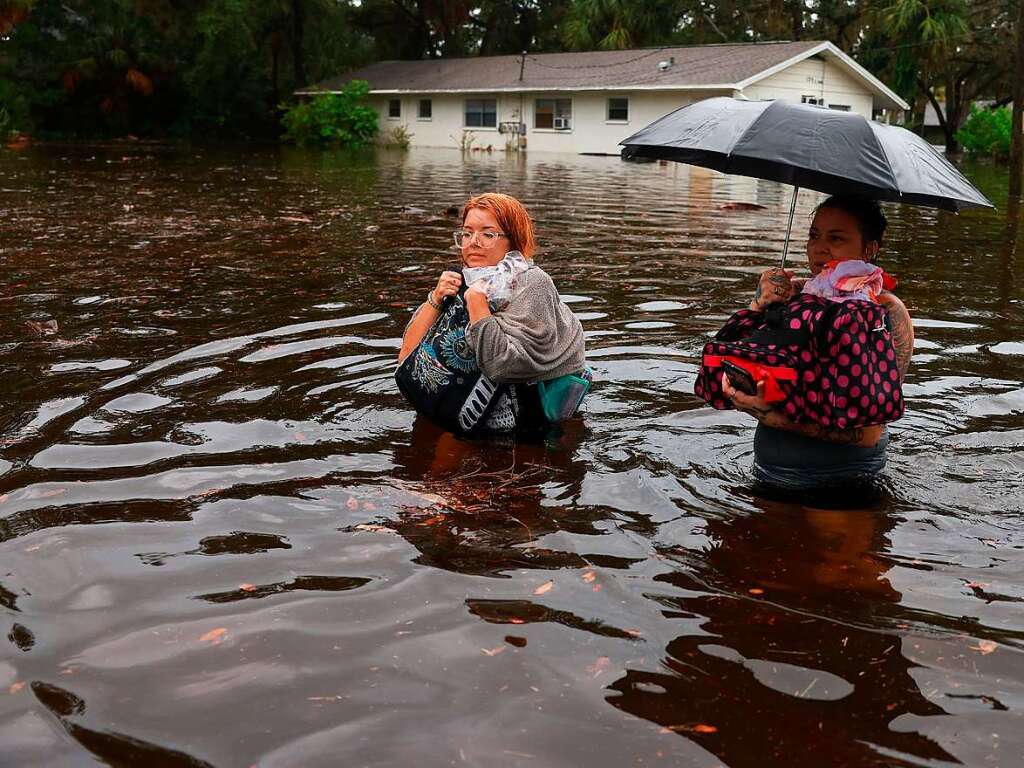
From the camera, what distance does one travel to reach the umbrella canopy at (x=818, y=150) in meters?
3.99

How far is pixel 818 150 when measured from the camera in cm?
405

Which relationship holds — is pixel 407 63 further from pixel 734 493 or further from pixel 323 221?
pixel 734 493

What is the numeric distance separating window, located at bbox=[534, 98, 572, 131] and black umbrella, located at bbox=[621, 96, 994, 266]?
37.6 m

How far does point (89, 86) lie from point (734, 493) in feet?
159

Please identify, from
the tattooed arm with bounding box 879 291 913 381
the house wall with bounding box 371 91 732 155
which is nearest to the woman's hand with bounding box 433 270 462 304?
the tattooed arm with bounding box 879 291 913 381

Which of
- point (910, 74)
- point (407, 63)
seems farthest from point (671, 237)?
point (407, 63)

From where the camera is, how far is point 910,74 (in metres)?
42.4

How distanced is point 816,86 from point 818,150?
37.2m

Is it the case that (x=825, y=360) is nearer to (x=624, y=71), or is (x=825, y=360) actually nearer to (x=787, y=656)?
(x=787, y=656)

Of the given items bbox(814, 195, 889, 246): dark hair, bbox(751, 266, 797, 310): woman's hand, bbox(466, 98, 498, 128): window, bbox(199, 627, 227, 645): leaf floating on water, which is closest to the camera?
bbox(199, 627, 227, 645): leaf floating on water

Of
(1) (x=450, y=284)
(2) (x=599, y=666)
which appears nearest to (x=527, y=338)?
(1) (x=450, y=284)

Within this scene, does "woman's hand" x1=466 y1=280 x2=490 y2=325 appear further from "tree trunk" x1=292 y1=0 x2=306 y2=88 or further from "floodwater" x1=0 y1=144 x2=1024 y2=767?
"tree trunk" x1=292 y1=0 x2=306 y2=88

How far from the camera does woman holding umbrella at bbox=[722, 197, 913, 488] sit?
4121 millimetres

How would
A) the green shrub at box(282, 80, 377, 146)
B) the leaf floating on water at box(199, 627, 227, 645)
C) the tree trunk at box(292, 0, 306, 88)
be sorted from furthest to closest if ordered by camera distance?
the tree trunk at box(292, 0, 306, 88) < the green shrub at box(282, 80, 377, 146) < the leaf floating on water at box(199, 627, 227, 645)
